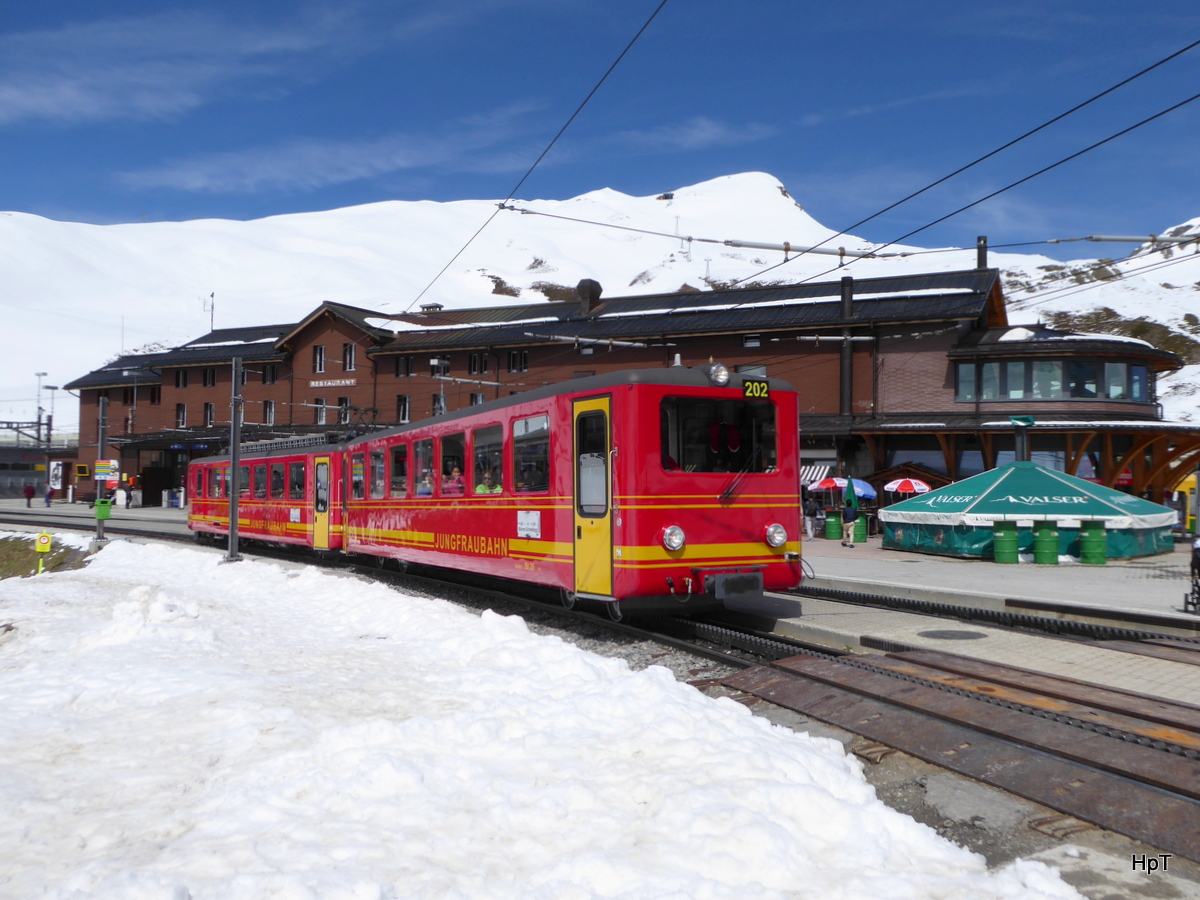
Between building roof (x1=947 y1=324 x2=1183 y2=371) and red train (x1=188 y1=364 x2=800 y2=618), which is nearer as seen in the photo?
red train (x1=188 y1=364 x2=800 y2=618)

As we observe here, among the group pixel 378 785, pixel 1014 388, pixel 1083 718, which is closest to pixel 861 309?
pixel 1014 388

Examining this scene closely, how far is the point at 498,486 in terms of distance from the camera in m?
12.9

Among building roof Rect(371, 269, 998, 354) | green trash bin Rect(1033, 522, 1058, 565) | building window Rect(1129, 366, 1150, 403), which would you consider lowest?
green trash bin Rect(1033, 522, 1058, 565)

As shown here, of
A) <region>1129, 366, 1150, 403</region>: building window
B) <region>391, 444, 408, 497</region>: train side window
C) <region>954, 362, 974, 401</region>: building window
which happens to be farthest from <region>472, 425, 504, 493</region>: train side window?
<region>1129, 366, 1150, 403</region>: building window

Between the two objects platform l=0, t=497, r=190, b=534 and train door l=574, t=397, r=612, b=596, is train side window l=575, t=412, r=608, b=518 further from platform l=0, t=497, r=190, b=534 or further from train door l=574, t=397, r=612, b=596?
platform l=0, t=497, r=190, b=534

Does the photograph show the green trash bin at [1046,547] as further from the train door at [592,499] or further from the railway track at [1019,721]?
the train door at [592,499]

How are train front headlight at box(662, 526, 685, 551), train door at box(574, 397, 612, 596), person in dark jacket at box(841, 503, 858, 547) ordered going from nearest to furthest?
train front headlight at box(662, 526, 685, 551)
train door at box(574, 397, 612, 596)
person in dark jacket at box(841, 503, 858, 547)

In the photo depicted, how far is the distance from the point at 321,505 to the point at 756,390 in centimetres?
1416

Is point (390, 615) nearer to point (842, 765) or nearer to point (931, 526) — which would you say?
point (842, 765)

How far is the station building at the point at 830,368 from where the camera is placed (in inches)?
1358

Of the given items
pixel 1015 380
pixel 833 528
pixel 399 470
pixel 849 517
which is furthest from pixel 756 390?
pixel 1015 380

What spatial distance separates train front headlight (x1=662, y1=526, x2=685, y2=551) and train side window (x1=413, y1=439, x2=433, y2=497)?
21.1 ft

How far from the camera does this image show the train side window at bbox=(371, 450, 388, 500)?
1795 centimetres

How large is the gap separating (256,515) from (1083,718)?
79.0 feet
